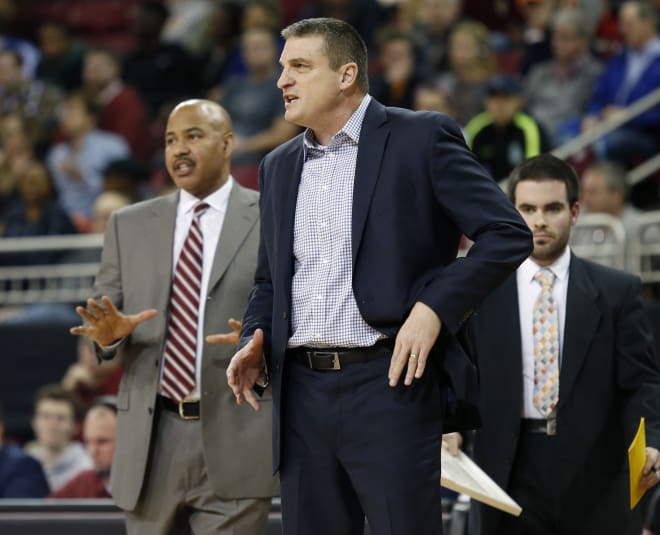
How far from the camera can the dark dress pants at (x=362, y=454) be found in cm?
296

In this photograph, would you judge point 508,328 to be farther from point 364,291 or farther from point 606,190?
point 606,190

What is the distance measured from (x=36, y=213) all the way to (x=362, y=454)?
6709 millimetres

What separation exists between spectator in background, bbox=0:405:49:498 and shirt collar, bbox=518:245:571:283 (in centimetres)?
331

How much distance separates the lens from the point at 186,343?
4.15m

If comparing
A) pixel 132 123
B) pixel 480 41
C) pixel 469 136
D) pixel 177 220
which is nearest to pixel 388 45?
pixel 480 41

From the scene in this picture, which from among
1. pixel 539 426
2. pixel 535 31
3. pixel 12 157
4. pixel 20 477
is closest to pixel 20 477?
pixel 20 477

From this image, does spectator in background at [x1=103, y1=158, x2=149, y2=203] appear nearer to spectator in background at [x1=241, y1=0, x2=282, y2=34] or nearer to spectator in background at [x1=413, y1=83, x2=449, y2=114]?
spectator in background at [x1=241, y1=0, x2=282, y2=34]

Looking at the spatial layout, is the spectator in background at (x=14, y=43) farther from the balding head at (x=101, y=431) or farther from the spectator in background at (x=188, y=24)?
the balding head at (x=101, y=431)

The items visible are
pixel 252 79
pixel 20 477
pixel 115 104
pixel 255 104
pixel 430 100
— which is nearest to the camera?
pixel 20 477

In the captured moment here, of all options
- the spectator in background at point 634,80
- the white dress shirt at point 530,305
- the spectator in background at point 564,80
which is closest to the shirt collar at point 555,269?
the white dress shirt at point 530,305

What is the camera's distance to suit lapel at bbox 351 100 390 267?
308 centimetres

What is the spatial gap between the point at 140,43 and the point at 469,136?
459 cm

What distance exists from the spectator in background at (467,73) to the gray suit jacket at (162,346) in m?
4.18

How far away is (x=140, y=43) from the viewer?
11.1 metres
